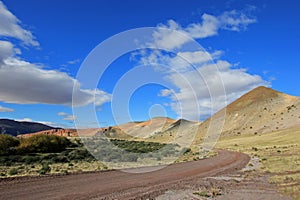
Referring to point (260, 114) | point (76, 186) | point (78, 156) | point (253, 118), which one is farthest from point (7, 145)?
point (260, 114)

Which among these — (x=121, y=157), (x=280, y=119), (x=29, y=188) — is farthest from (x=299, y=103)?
(x=29, y=188)

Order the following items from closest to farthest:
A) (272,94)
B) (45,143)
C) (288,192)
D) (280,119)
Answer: (288,192)
(45,143)
(280,119)
(272,94)

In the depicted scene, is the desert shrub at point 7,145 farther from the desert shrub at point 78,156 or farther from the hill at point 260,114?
the hill at point 260,114

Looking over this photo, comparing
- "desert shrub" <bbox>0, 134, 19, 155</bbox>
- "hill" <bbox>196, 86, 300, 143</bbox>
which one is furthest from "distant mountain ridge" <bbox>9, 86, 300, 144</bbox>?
"desert shrub" <bbox>0, 134, 19, 155</bbox>

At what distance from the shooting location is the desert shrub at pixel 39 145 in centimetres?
4483

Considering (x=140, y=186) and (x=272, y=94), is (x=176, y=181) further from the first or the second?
(x=272, y=94)

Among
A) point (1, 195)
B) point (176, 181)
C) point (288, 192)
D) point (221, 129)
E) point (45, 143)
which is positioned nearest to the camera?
point (1, 195)

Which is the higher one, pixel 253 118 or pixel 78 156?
pixel 253 118

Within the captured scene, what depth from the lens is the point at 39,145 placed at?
1860 inches

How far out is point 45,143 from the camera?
1907 inches

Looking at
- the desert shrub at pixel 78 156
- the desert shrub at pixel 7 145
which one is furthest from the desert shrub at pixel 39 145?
the desert shrub at pixel 78 156

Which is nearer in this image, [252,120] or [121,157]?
[121,157]

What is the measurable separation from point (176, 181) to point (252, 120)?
110 metres

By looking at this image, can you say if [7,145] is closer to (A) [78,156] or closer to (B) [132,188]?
(A) [78,156]
